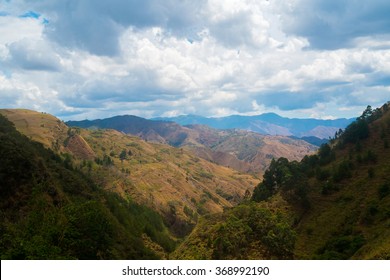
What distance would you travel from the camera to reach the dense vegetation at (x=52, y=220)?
174 feet

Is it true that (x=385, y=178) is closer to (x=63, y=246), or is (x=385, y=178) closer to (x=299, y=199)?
(x=299, y=199)

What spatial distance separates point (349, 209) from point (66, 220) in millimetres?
87885

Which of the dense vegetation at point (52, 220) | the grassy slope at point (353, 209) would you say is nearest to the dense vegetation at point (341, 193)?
the grassy slope at point (353, 209)

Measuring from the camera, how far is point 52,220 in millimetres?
63469

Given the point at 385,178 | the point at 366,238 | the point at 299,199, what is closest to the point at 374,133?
the point at 385,178

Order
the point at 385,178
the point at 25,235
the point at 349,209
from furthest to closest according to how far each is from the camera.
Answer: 1. the point at 385,178
2. the point at 349,209
3. the point at 25,235

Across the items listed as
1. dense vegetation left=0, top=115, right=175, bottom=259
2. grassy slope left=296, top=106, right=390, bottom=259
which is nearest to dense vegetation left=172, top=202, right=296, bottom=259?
grassy slope left=296, top=106, right=390, bottom=259

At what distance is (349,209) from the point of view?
113m

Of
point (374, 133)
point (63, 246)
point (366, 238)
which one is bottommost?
point (366, 238)

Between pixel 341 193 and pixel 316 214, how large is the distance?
15.0 meters

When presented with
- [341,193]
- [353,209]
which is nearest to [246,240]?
[353,209]

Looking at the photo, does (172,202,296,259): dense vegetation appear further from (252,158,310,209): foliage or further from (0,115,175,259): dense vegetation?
(252,158,310,209): foliage

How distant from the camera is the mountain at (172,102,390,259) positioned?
9288cm
